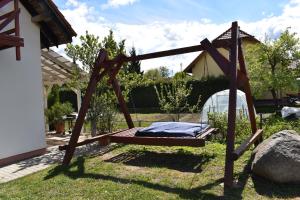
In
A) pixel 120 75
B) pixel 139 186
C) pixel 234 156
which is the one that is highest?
pixel 120 75

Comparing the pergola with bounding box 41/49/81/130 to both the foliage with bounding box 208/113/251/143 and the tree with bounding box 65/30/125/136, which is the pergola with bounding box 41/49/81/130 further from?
the foliage with bounding box 208/113/251/143

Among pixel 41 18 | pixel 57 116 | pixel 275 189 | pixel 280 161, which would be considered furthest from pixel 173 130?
pixel 57 116

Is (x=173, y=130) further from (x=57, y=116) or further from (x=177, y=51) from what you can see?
(x=57, y=116)

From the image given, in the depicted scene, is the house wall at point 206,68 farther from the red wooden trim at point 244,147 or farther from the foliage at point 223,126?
the red wooden trim at point 244,147

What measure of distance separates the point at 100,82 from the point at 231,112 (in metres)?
6.13

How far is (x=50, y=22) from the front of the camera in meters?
9.81

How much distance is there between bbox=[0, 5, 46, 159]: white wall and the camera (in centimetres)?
838

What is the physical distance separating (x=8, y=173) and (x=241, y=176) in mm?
4963

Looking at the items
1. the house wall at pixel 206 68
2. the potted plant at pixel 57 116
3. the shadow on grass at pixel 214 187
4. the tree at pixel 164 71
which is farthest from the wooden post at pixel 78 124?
the tree at pixel 164 71

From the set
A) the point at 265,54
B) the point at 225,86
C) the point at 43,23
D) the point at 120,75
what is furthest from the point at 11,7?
the point at 225,86

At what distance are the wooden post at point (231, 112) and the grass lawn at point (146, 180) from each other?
0.92 feet

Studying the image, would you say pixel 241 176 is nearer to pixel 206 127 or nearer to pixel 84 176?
pixel 206 127

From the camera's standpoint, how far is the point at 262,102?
2719 cm

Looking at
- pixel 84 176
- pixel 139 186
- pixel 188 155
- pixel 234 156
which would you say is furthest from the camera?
pixel 188 155
